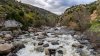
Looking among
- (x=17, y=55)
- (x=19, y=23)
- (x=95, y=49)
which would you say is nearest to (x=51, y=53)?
(x=17, y=55)

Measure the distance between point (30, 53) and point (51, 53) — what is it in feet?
10.6

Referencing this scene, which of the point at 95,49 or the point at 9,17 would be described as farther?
the point at 9,17

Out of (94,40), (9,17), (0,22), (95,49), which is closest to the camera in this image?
(95,49)

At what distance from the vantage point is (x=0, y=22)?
5656 cm

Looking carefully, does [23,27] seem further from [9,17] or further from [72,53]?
[72,53]

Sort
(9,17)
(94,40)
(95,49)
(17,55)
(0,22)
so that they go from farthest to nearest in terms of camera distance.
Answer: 1. (9,17)
2. (0,22)
3. (94,40)
4. (95,49)
5. (17,55)

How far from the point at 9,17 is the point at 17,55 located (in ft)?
112

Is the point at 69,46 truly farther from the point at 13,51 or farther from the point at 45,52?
the point at 13,51

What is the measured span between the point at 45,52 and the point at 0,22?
3121 centimetres

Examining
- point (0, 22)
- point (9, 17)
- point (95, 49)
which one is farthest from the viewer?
point (9, 17)

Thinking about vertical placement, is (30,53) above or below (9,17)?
below

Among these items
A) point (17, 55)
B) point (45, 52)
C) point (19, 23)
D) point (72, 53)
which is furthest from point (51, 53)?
point (19, 23)

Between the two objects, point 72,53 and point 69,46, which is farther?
point 69,46

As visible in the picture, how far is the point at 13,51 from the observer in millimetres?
29828
